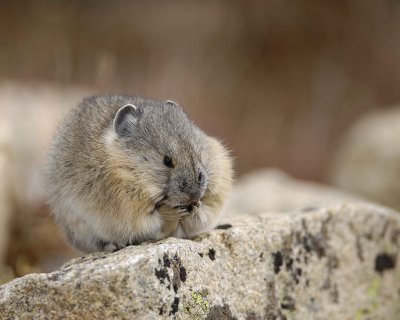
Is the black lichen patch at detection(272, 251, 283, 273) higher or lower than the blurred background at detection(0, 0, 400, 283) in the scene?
lower

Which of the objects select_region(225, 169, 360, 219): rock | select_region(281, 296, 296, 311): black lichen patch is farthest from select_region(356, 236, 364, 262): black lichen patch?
select_region(225, 169, 360, 219): rock

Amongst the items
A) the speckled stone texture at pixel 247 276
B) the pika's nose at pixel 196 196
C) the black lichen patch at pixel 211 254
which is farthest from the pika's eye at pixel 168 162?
the black lichen patch at pixel 211 254

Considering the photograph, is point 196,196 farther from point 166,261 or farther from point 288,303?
point 288,303

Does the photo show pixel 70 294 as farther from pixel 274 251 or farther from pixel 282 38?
pixel 282 38

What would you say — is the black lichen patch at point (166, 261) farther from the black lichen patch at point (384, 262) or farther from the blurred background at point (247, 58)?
the blurred background at point (247, 58)

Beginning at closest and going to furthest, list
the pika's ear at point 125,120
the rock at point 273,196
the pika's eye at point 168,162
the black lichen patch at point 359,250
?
the pika's eye at point 168,162 → the pika's ear at point 125,120 → the black lichen patch at point 359,250 → the rock at point 273,196

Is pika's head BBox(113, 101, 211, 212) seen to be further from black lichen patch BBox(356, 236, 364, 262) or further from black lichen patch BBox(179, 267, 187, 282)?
black lichen patch BBox(356, 236, 364, 262)

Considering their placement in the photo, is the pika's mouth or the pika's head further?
the pika's mouth

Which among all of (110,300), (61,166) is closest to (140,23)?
(61,166)
